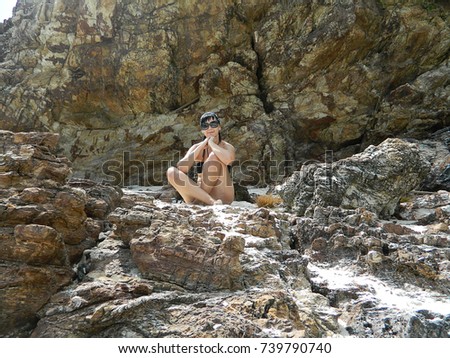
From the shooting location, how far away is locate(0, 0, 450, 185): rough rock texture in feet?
41.9

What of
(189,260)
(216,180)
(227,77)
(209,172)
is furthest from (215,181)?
(227,77)

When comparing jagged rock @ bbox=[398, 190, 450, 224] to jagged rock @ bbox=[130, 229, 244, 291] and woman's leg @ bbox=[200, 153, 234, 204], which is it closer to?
woman's leg @ bbox=[200, 153, 234, 204]

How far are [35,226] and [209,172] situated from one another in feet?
13.2

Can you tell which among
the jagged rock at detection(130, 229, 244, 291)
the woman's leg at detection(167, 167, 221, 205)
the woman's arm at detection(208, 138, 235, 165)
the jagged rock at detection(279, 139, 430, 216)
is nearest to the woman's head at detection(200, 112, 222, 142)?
the woman's arm at detection(208, 138, 235, 165)

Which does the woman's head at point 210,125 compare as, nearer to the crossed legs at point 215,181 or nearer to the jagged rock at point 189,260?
the crossed legs at point 215,181

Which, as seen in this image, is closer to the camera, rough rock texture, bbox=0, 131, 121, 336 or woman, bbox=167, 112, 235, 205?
rough rock texture, bbox=0, 131, 121, 336

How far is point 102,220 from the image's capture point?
511 centimetres

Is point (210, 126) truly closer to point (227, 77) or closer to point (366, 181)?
point (366, 181)

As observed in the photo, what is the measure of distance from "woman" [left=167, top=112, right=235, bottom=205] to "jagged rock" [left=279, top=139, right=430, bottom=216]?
1.46 metres

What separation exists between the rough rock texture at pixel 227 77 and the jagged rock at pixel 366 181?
5569mm

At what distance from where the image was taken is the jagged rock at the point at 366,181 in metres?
6.78

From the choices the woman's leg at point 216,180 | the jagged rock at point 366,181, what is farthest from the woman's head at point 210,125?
the jagged rock at point 366,181

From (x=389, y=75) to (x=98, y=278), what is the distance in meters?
12.7

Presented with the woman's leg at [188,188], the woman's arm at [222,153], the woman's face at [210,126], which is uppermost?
the woman's face at [210,126]
